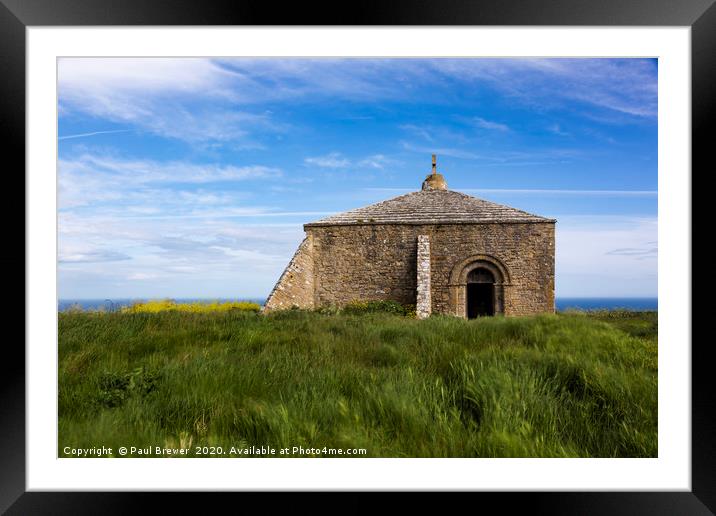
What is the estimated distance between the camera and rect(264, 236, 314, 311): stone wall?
12.7m

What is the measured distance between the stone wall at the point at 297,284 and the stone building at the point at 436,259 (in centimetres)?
8

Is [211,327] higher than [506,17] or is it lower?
lower

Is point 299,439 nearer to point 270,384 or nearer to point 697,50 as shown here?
point 270,384

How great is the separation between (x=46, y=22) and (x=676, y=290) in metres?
4.85

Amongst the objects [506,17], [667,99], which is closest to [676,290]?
[667,99]

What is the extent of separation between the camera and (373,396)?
2.85 metres

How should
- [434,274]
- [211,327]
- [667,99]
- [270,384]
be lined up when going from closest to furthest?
[667,99] → [270,384] → [211,327] → [434,274]

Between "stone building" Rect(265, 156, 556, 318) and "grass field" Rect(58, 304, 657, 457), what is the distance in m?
10.5

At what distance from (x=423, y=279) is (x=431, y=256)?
1.34 meters

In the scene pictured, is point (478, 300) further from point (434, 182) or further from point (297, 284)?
point (297, 284)

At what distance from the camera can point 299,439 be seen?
2.49m

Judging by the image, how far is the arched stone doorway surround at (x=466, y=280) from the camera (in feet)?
49.2

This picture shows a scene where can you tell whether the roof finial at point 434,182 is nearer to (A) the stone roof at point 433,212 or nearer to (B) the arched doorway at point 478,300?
(A) the stone roof at point 433,212

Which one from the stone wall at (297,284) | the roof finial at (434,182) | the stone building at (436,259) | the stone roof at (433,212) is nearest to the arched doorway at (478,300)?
the stone building at (436,259)
